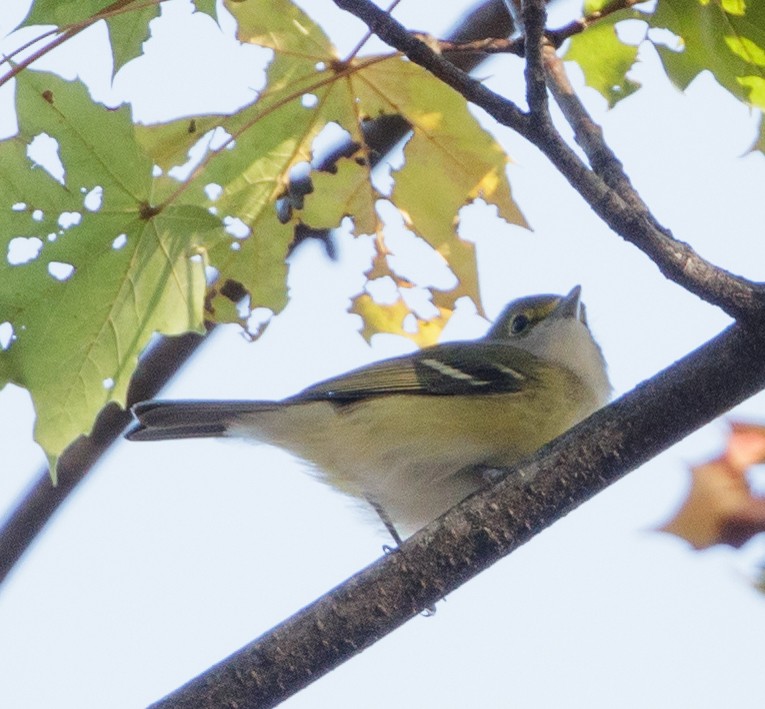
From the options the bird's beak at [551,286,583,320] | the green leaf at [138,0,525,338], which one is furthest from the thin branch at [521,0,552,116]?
the bird's beak at [551,286,583,320]

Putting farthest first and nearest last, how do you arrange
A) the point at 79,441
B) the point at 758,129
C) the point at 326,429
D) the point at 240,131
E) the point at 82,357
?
1. the point at 326,429
2. the point at 79,441
3. the point at 240,131
4. the point at 758,129
5. the point at 82,357

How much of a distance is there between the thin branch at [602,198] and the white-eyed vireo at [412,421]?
71.1 inches

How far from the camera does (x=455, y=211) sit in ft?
11.6

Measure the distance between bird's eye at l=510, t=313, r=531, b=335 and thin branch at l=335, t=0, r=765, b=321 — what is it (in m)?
3.24

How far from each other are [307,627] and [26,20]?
1548 mm

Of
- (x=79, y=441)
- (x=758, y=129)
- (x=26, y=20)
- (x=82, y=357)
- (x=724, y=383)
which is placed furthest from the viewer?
(x=79, y=441)

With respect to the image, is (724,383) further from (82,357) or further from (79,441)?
(79,441)

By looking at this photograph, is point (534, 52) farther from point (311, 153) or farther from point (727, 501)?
point (311, 153)

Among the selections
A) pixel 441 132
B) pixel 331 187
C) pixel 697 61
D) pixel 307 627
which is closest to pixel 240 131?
pixel 331 187

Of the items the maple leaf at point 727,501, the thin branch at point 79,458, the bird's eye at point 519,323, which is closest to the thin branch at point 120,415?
the thin branch at point 79,458

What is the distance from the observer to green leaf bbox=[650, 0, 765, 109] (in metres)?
2.88

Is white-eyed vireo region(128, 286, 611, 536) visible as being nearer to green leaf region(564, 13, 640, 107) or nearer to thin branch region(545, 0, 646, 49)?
green leaf region(564, 13, 640, 107)

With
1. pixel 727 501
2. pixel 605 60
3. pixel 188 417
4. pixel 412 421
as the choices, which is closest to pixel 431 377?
pixel 412 421

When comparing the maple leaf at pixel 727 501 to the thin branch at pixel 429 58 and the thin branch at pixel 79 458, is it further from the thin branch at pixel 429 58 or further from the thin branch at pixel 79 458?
the thin branch at pixel 79 458
